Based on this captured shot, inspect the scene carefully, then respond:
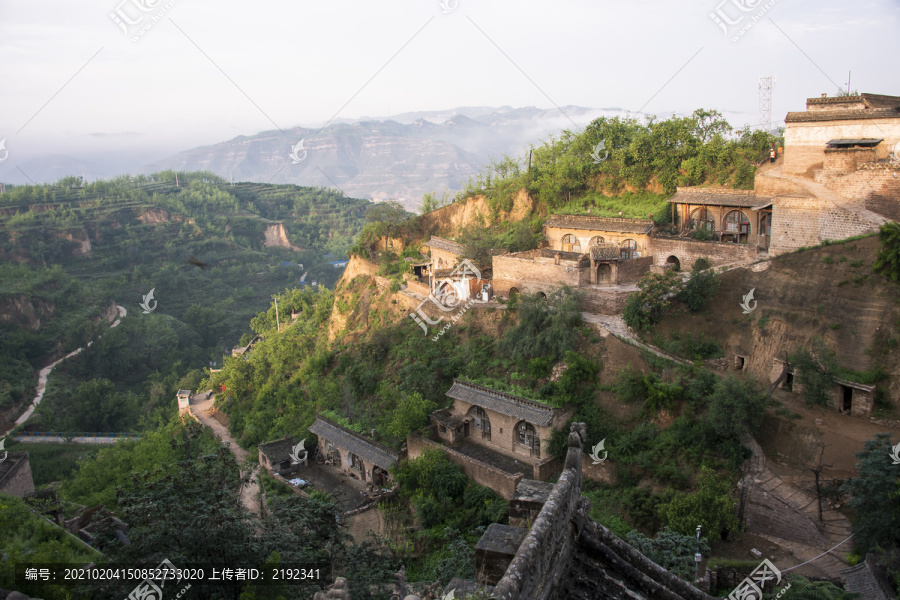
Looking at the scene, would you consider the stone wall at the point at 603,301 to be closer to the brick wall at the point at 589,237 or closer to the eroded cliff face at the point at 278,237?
the brick wall at the point at 589,237

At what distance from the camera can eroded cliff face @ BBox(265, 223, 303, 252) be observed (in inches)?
2945

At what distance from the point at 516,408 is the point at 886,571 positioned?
33.6ft

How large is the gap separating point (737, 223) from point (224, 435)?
83.3 ft

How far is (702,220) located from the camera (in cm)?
2352

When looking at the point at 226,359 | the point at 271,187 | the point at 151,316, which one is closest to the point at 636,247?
the point at 226,359

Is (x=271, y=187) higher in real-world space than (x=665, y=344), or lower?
higher

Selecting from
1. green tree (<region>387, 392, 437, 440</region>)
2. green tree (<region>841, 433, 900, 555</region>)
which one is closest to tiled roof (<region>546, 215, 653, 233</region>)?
green tree (<region>387, 392, 437, 440</region>)

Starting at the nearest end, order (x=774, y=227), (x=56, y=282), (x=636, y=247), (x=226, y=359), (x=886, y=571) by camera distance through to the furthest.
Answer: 1. (x=886, y=571)
2. (x=774, y=227)
3. (x=636, y=247)
4. (x=226, y=359)
5. (x=56, y=282)

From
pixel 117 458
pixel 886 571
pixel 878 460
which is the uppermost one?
pixel 878 460

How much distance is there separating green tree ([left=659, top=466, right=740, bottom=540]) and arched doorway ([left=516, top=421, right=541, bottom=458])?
511 centimetres

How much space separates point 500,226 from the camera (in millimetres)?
30516

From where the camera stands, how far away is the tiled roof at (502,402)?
17.5m

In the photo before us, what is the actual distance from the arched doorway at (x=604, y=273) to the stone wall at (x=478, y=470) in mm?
8997

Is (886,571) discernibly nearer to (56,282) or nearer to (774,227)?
(774,227)
